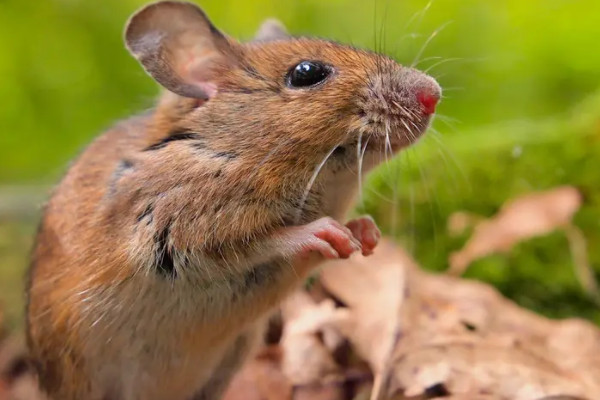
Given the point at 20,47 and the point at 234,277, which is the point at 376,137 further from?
the point at 20,47

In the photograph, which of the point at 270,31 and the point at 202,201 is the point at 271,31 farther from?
the point at 202,201

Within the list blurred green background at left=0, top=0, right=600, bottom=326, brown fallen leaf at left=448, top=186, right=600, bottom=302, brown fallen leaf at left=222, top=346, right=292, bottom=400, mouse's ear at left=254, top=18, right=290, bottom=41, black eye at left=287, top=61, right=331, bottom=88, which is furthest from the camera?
blurred green background at left=0, top=0, right=600, bottom=326

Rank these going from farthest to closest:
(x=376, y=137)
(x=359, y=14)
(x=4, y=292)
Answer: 1. (x=359, y=14)
2. (x=4, y=292)
3. (x=376, y=137)

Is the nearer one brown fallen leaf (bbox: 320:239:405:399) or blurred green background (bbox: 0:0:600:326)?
brown fallen leaf (bbox: 320:239:405:399)

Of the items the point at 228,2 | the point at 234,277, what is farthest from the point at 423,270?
the point at 228,2

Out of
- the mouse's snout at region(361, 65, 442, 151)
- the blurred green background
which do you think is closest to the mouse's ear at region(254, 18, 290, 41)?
the mouse's snout at region(361, 65, 442, 151)

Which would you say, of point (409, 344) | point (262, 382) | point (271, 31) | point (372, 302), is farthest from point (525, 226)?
point (271, 31)

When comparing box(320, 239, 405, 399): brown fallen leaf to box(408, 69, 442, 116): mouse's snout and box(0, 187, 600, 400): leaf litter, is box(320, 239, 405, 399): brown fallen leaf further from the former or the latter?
box(408, 69, 442, 116): mouse's snout
